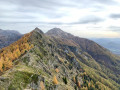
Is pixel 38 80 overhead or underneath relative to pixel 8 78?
underneath

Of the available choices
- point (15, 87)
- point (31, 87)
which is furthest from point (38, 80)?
point (15, 87)

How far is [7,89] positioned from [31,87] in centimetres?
1476

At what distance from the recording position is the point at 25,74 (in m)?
63.5

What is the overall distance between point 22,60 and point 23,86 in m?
38.4

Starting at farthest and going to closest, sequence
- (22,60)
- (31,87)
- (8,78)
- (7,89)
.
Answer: (22,60), (31,87), (8,78), (7,89)

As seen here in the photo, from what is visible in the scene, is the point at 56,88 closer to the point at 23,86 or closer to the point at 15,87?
the point at 23,86

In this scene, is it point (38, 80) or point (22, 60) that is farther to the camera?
point (22, 60)

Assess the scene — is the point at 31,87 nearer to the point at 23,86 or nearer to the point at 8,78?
the point at 23,86

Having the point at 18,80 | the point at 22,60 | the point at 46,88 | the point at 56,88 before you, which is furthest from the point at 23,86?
the point at 22,60

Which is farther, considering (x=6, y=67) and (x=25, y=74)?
(x=6, y=67)

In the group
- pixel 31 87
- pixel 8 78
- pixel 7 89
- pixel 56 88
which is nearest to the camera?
pixel 7 89

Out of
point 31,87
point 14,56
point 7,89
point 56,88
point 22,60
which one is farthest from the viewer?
point 14,56

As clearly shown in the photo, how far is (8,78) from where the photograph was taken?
176 feet

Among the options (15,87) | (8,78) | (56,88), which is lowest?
(56,88)
